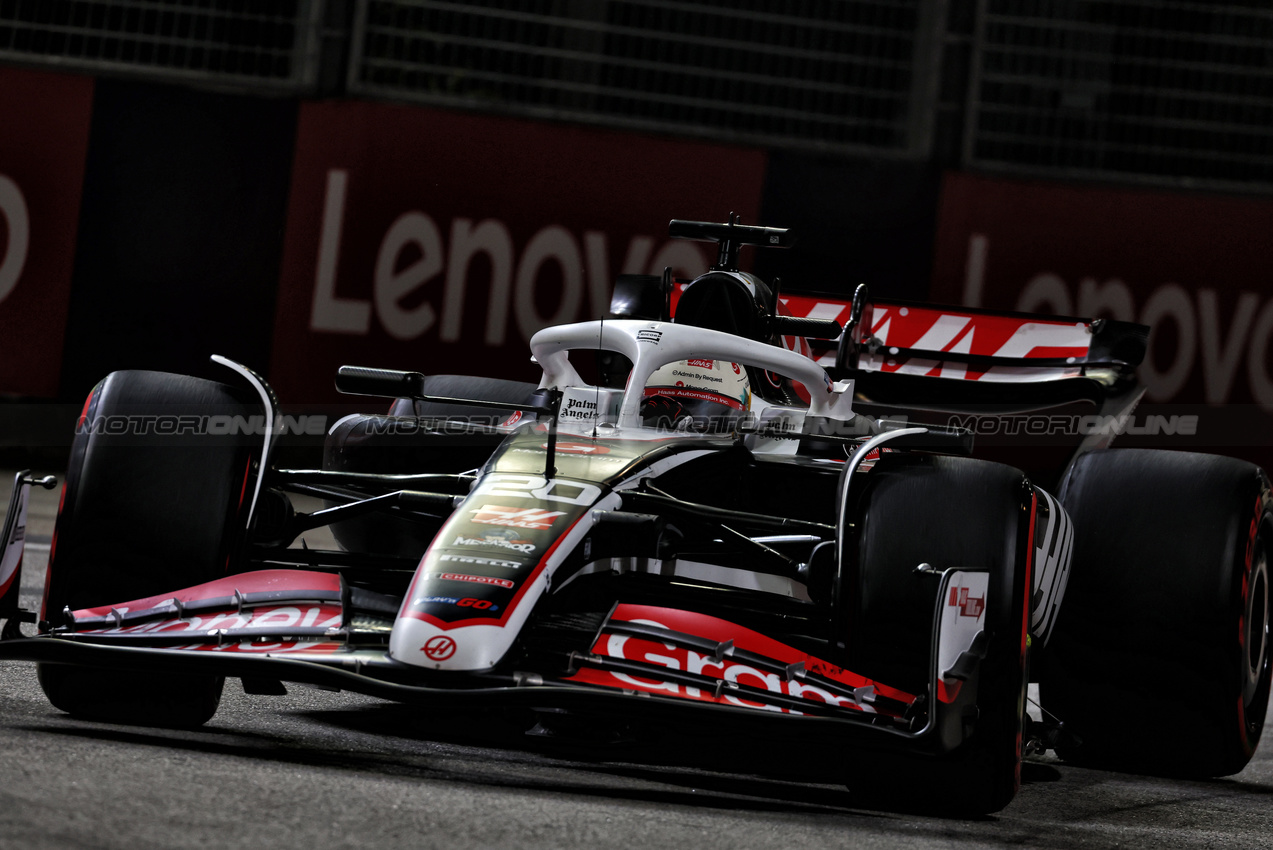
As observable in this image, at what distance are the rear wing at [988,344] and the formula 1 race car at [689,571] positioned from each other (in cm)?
62

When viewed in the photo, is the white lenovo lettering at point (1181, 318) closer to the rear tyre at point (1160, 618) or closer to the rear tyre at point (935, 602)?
the rear tyre at point (1160, 618)

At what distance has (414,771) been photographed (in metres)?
3.35

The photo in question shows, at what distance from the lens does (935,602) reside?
3383 mm

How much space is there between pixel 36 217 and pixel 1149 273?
6.64 metres

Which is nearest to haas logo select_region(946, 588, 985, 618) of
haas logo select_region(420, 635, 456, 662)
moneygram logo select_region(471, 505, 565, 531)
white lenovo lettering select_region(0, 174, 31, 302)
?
moneygram logo select_region(471, 505, 565, 531)

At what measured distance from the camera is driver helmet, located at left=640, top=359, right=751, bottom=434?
14.4 feet

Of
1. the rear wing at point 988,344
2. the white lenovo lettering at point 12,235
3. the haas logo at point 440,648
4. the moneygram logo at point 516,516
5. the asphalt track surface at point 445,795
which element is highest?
the white lenovo lettering at point 12,235

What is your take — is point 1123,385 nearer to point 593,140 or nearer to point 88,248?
point 593,140

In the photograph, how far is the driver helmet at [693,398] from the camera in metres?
4.38

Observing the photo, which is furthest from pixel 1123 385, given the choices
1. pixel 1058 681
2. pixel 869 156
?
pixel 869 156

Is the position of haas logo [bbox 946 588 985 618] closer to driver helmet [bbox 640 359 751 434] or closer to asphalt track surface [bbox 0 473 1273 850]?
asphalt track surface [bbox 0 473 1273 850]

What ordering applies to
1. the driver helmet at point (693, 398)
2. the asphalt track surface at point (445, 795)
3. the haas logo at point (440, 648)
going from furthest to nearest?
the driver helmet at point (693, 398) → the haas logo at point (440, 648) → the asphalt track surface at point (445, 795)

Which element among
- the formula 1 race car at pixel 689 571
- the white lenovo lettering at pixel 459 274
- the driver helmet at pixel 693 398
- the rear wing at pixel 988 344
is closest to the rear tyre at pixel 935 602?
the formula 1 race car at pixel 689 571

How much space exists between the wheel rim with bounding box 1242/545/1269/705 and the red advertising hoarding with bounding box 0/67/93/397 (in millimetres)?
7228
